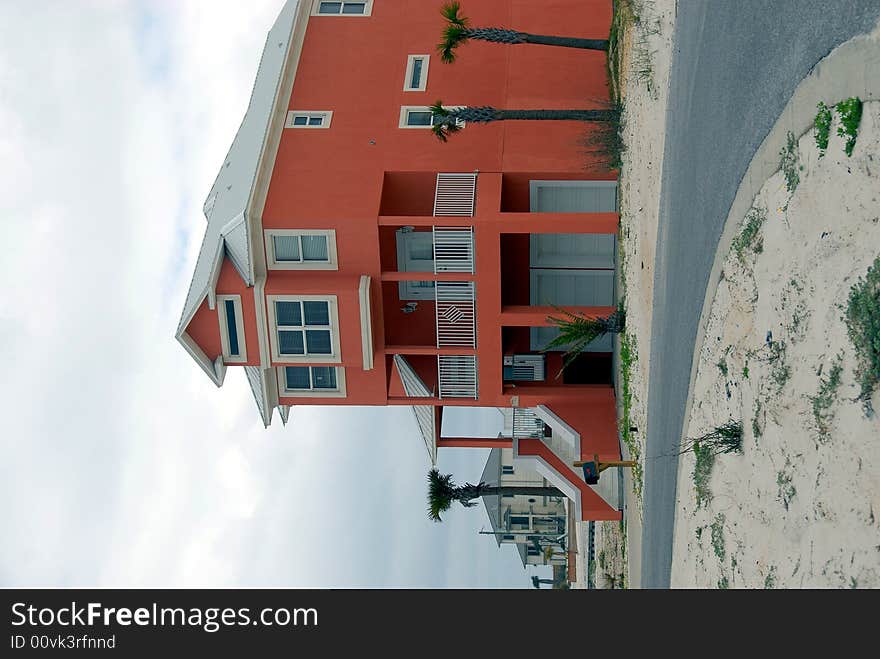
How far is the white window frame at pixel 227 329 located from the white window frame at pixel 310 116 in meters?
5.45

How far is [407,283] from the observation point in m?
29.5

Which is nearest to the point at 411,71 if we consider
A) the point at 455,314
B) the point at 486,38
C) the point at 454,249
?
the point at 486,38

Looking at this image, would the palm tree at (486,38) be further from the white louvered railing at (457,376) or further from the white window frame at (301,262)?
the white louvered railing at (457,376)

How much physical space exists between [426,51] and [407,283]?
7339mm

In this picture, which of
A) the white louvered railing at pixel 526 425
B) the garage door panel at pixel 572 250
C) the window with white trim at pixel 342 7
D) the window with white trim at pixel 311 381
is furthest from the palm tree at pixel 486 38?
the white louvered railing at pixel 526 425

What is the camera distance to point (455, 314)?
28.3 m

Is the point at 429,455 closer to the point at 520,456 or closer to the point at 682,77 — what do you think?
the point at 520,456

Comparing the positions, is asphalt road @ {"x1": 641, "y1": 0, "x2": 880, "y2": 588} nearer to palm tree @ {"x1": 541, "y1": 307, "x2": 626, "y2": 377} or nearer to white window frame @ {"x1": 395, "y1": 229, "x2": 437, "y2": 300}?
palm tree @ {"x1": 541, "y1": 307, "x2": 626, "y2": 377}

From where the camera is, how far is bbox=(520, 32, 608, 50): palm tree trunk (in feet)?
87.9

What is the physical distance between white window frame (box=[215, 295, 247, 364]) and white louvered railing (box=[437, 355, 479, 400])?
19.2 ft

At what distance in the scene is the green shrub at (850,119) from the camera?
12312mm

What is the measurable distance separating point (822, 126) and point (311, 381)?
1941cm

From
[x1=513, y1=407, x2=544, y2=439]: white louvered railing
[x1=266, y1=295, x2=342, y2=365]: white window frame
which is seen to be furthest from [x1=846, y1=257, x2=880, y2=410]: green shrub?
[x1=513, y1=407, x2=544, y2=439]: white louvered railing
